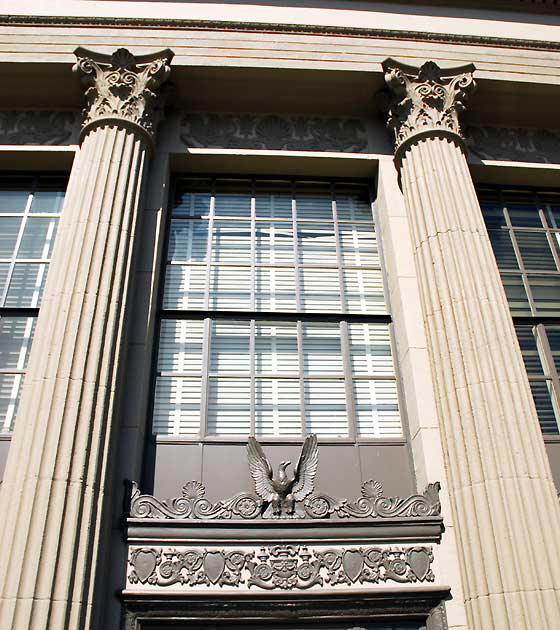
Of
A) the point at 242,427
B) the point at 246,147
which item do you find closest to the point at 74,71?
the point at 246,147

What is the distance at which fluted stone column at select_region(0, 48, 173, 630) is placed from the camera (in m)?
6.52

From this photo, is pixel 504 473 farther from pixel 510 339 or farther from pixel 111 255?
pixel 111 255

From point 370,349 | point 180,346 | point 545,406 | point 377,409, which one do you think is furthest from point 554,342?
point 180,346

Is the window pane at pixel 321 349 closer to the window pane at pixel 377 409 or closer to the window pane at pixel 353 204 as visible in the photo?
the window pane at pixel 377 409

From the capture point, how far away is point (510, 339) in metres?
8.65

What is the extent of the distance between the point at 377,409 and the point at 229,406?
214cm

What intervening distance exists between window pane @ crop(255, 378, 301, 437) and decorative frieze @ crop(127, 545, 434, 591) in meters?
1.80

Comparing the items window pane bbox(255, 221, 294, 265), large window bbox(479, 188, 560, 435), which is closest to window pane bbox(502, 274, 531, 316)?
large window bbox(479, 188, 560, 435)

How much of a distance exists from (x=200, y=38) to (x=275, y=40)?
139 centimetres

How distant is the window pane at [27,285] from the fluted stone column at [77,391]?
130 cm

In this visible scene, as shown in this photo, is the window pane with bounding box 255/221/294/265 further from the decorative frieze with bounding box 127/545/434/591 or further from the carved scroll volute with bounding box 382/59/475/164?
the decorative frieze with bounding box 127/545/434/591

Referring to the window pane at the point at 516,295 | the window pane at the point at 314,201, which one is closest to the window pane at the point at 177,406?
the window pane at the point at 314,201

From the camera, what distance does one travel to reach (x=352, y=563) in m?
7.68

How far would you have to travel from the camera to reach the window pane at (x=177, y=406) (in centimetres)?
902
